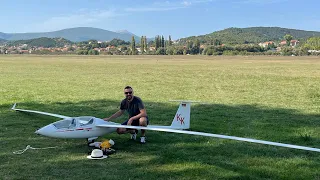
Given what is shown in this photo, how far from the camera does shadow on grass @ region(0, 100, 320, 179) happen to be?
22.8ft

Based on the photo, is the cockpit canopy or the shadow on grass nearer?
the shadow on grass

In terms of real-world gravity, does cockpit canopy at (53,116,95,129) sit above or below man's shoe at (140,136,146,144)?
above

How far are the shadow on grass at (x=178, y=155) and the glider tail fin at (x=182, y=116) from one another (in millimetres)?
322

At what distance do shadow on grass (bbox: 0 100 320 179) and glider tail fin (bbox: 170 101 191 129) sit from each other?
32 cm

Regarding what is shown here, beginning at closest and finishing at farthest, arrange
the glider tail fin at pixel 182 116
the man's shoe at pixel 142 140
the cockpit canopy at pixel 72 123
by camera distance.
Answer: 1. the cockpit canopy at pixel 72 123
2. the man's shoe at pixel 142 140
3. the glider tail fin at pixel 182 116

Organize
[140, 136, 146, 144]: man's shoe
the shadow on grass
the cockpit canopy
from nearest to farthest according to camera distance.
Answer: the shadow on grass < the cockpit canopy < [140, 136, 146, 144]: man's shoe

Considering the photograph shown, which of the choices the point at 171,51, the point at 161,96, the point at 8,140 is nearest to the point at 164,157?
the point at 8,140

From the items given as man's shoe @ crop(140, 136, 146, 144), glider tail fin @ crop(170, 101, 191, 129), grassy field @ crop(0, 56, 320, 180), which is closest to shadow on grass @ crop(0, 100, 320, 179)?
grassy field @ crop(0, 56, 320, 180)

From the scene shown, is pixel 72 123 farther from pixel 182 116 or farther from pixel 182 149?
pixel 182 116

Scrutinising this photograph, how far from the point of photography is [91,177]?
6.71 m

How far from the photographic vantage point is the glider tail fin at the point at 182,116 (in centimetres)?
968

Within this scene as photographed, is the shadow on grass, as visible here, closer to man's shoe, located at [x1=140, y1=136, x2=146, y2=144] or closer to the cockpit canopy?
man's shoe, located at [x1=140, y1=136, x2=146, y2=144]

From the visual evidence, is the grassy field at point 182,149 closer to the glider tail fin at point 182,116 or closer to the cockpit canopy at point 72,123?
the glider tail fin at point 182,116

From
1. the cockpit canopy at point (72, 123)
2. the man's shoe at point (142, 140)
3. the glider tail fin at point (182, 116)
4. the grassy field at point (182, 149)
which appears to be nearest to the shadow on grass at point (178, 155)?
the grassy field at point (182, 149)
